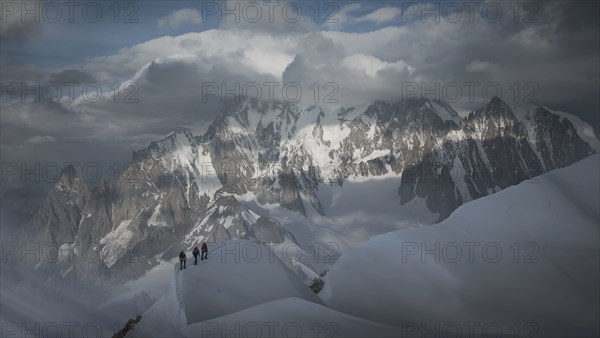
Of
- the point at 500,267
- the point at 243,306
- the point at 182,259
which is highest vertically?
the point at 182,259

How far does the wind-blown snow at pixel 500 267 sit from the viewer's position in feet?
169

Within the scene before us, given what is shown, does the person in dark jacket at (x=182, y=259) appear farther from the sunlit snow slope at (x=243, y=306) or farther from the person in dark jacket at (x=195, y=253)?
the person in dark jacket at (x=195, y=253)

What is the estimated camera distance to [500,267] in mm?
57562

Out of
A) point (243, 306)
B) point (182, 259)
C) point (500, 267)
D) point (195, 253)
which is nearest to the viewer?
point (243, 306)

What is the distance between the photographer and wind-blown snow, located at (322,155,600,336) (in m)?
51.4

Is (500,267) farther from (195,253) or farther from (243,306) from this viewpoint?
(195,253)

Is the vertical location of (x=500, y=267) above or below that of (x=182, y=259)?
below

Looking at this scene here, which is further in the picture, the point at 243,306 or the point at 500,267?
the point at 500,267

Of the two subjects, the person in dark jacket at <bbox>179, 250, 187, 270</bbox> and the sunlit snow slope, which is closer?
the sunlit snow slope

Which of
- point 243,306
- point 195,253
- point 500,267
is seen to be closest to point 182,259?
point 195,253

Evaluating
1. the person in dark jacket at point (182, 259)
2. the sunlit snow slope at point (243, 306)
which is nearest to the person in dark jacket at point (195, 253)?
the sunlit snow slope at point (243, 306)

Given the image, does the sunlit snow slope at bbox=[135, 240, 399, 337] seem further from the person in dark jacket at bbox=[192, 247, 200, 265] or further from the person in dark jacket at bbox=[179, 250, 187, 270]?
the person in dark jacket at bbox=[192, 247, 200, 265]

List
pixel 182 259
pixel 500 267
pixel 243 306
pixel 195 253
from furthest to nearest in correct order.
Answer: pixel 195 253 < pixel 182 259 < pixel 500 267 < pixel 243 306

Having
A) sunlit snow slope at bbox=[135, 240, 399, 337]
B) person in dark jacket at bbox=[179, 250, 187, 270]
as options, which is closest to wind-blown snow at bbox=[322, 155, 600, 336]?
sunlit snow slope at bbox=[135, 240, 399, 337]
